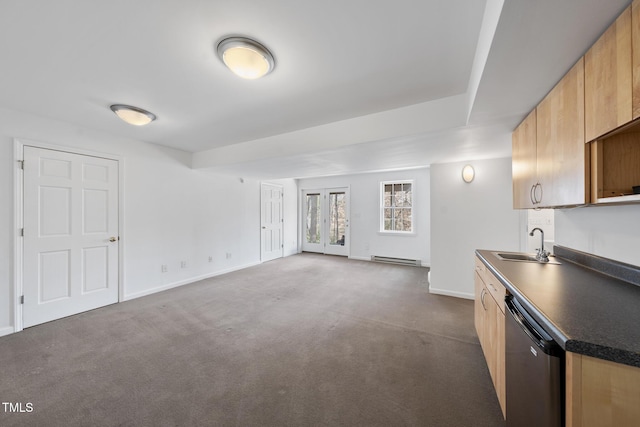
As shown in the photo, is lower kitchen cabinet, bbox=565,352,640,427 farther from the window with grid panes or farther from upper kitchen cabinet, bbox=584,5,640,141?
the window with grid panes

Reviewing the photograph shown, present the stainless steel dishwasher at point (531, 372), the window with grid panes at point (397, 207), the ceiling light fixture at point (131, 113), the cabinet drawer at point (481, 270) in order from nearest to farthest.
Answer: the stainless steel dishwasher at point (531, 372), the cabinet drawer at point (481, 270), the ceiling light fixture at point (131, 113), the window with grid panes at point (397, 207)

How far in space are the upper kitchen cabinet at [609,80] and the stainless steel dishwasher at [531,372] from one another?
94 centimetres

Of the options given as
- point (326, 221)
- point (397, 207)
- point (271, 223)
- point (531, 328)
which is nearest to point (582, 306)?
point (531, 328)

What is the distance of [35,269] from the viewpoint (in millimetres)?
2820

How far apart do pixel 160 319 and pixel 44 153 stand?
2.43m

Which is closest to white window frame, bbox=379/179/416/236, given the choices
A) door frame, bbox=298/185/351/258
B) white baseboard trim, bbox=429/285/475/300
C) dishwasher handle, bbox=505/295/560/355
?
door frame, bbox=298/185/351/258

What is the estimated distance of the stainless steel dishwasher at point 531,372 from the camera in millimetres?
909

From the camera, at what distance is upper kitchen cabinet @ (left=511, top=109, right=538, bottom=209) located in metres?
1.88

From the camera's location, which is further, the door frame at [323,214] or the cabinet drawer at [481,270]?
the door frame at [323,214]

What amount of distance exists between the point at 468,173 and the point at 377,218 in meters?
2.96

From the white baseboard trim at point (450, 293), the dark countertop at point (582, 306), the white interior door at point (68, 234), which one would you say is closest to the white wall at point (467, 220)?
the white baseboard trim at point (450, 293)

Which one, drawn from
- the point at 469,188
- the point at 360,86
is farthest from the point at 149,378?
the point at 469,188

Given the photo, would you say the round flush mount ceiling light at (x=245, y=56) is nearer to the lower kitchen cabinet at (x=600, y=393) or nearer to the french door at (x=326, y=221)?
the lower kitchen cabinet at (x=600, y=393)

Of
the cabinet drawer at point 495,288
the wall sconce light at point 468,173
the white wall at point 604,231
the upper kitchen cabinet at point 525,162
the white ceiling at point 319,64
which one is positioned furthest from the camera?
the wall sconce light at point 468,173
